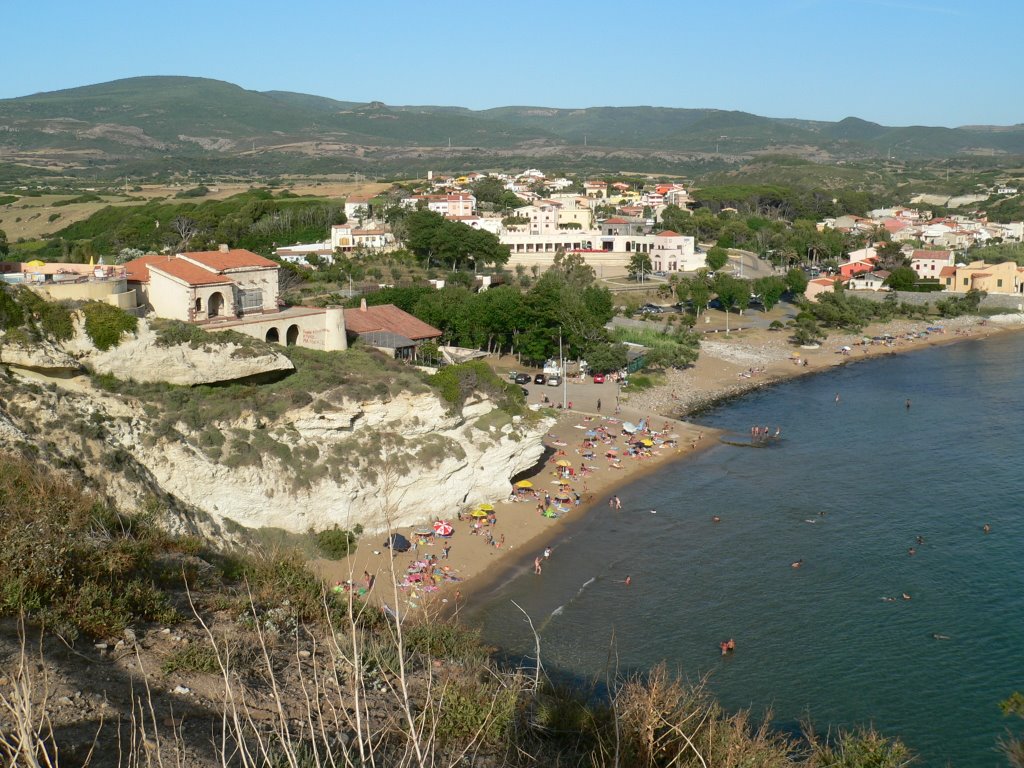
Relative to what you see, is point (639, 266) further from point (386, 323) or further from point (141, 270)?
point (141, 270)

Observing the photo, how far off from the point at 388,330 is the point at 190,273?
8.28 meters

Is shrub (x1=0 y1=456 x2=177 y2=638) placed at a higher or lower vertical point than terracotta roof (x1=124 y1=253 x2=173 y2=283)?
lower

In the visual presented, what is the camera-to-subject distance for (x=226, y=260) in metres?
24.0

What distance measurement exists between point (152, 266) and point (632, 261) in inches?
1612

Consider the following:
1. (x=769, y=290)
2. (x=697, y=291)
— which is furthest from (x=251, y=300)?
(x=769, y=290)

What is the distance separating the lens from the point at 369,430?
21016mm

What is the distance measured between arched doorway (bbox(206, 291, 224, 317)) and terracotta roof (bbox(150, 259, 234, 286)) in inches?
14.6

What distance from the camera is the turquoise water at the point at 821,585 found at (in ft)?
47.8

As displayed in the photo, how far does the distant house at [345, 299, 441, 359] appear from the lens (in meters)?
28.7

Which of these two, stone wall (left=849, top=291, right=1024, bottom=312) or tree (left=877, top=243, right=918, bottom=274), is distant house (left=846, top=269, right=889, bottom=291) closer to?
stone wall (left=849, top=291, right=1024, bottom=312)

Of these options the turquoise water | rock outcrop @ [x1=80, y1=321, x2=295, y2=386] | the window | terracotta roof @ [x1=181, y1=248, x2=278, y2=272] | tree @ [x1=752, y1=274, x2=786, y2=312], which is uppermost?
terracotta roof @ [x1=181, y1=248, x2=278, y2=272]

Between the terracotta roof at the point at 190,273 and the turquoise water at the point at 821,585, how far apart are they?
10590mm

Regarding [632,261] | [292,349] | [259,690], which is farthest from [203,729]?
[632,261]

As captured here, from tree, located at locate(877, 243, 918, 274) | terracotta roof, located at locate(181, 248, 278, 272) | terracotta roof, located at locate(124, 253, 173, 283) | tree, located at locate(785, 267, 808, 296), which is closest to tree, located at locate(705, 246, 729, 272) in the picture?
tree, located at locate(785, 267, 808, 296)
